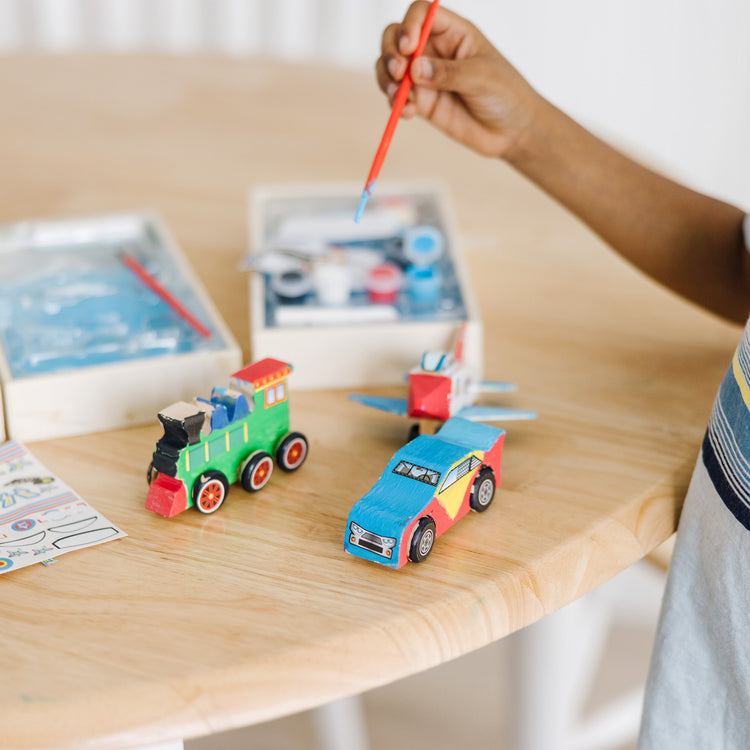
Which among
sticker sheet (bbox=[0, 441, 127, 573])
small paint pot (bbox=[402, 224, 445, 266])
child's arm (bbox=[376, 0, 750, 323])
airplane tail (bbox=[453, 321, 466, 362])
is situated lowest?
sticker sheet (bbox=[0, 441, 127, 573])

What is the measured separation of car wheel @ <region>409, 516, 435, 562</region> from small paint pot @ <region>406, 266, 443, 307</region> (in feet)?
0.95

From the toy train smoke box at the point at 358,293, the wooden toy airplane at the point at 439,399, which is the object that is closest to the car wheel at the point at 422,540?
the wooden toy airplane at the point at 439,399

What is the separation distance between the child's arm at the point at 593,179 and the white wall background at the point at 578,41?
141 centimetres

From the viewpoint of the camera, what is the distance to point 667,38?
224 cm

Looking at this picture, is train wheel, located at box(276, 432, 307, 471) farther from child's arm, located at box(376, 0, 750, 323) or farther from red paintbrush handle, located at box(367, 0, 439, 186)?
child's arm, located at box(376, 0, 750, 323)

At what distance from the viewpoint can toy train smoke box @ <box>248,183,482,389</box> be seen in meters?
0.78

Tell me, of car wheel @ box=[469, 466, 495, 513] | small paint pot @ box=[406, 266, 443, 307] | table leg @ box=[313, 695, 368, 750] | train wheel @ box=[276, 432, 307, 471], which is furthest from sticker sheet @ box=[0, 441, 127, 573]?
table leg @ box=[313, 695, 368, 750]

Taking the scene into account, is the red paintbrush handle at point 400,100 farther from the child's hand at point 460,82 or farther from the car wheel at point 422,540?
the car wheel at point 422,540

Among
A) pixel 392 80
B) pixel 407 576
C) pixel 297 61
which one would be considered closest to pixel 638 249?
pixel 392 80

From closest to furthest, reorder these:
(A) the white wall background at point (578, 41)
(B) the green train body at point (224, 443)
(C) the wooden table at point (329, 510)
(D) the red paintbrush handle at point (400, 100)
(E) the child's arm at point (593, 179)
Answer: (C) the wooden table at point (329, 510) < (B) the green train body at point (224, 443) < (D) the red paintbrush handle at point (400, 100) < (E) the child's arm at point (593, 179) < (A) the white wall background at point (578, 41)

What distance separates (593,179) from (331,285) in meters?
0.25

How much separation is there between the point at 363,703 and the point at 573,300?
84 centimetres

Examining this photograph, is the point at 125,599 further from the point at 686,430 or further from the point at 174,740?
the point at 686,430

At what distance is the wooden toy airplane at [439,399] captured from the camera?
2.25ft
